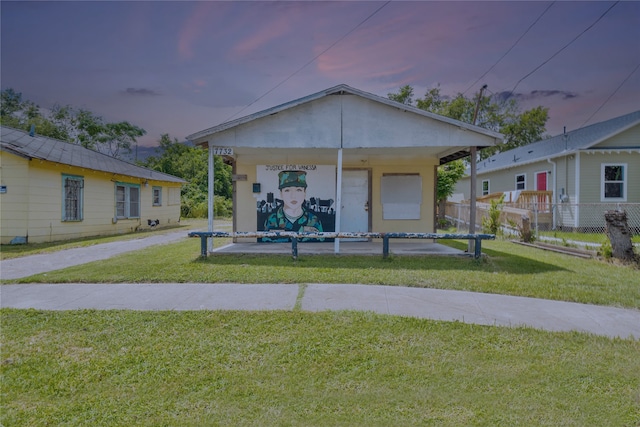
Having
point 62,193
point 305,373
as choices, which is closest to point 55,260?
point 62,193

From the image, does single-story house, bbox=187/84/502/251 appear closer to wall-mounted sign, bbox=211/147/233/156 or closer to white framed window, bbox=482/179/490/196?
wall-mounted sign, bbox=211/147/233/156

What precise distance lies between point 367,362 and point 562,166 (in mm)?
16918

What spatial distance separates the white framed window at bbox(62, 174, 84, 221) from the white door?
9459 millimetres

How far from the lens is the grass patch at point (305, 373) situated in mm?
2492

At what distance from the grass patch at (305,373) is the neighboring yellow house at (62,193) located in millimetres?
8617

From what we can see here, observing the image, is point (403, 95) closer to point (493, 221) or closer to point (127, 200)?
point (493, 221)

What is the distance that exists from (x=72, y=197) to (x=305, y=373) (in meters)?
13.3

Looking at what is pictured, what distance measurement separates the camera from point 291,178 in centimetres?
1118

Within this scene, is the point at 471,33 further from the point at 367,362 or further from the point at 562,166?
the point at 367,362

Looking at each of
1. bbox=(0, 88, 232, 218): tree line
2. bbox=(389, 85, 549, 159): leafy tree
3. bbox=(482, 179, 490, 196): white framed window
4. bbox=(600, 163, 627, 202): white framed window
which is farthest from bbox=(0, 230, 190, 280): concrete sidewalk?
bbox=(389, 85, 549, 159): leafy tree

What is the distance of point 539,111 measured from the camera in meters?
34.9

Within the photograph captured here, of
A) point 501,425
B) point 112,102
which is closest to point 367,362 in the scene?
point 501,425

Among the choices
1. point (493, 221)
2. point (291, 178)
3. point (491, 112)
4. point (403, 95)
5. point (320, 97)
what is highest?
point (403, 95)

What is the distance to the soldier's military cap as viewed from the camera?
439 inches
